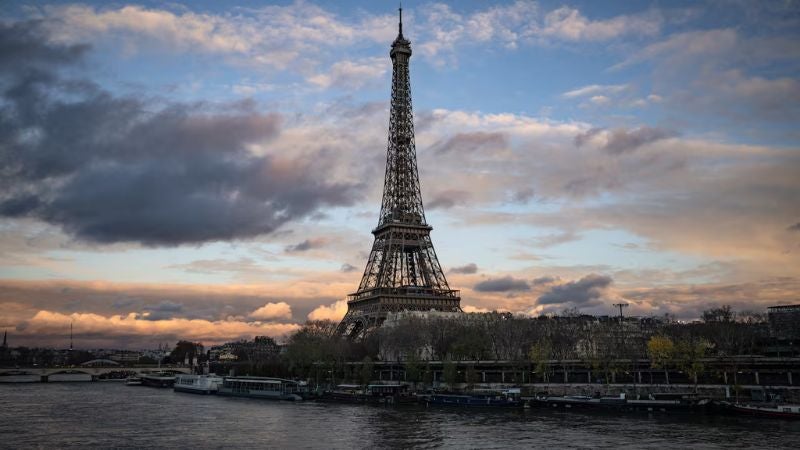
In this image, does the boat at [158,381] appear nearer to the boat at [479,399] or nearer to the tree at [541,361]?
the boat at [479,399]

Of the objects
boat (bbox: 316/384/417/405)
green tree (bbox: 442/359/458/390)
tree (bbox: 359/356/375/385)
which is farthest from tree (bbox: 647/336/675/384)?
tree (bbox: 359/356/375/385)

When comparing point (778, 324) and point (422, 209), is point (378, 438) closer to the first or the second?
point (422, 209)

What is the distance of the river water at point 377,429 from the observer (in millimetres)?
44062

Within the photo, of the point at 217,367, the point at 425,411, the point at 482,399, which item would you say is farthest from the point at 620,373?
the point at 217,367

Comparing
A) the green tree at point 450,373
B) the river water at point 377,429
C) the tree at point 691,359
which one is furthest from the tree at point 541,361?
the tree at point 691,359

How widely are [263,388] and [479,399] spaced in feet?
117

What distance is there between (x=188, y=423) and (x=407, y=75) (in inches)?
3206

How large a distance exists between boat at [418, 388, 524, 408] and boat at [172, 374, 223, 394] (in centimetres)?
4264

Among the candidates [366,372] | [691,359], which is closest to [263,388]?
[366,372]

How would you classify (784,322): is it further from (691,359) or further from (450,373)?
(450,373)

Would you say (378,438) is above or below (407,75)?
below

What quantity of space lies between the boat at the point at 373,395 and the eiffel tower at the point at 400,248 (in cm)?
2354

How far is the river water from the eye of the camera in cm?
4406

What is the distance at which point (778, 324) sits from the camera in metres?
110
